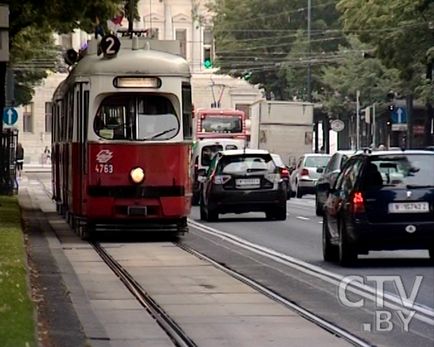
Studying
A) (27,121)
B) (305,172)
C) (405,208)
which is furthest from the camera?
(27,121)

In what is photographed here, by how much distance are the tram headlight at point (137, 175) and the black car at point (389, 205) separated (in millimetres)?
5891

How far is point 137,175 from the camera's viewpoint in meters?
24.4

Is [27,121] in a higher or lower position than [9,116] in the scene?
lower

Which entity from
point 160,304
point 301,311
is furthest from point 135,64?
point 301,311

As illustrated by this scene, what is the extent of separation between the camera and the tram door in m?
24.8

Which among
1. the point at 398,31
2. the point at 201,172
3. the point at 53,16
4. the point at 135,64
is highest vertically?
the point at 398,31

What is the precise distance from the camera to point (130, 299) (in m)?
15.6

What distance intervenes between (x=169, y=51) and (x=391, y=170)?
301 inches

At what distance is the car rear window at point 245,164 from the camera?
104 feet

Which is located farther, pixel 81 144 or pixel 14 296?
pixel 81 144

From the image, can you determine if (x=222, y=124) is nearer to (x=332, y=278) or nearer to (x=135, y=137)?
(x=135, y=137)

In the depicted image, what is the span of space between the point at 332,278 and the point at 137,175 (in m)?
7.51

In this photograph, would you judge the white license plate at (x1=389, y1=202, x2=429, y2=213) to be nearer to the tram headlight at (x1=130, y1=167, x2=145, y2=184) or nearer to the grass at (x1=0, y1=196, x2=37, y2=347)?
the grass at (x1=0, y1=196, x2=37, y2=347)

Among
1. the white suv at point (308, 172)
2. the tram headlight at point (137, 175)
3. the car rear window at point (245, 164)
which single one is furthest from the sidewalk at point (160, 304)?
the white suv at point (308, 172)
